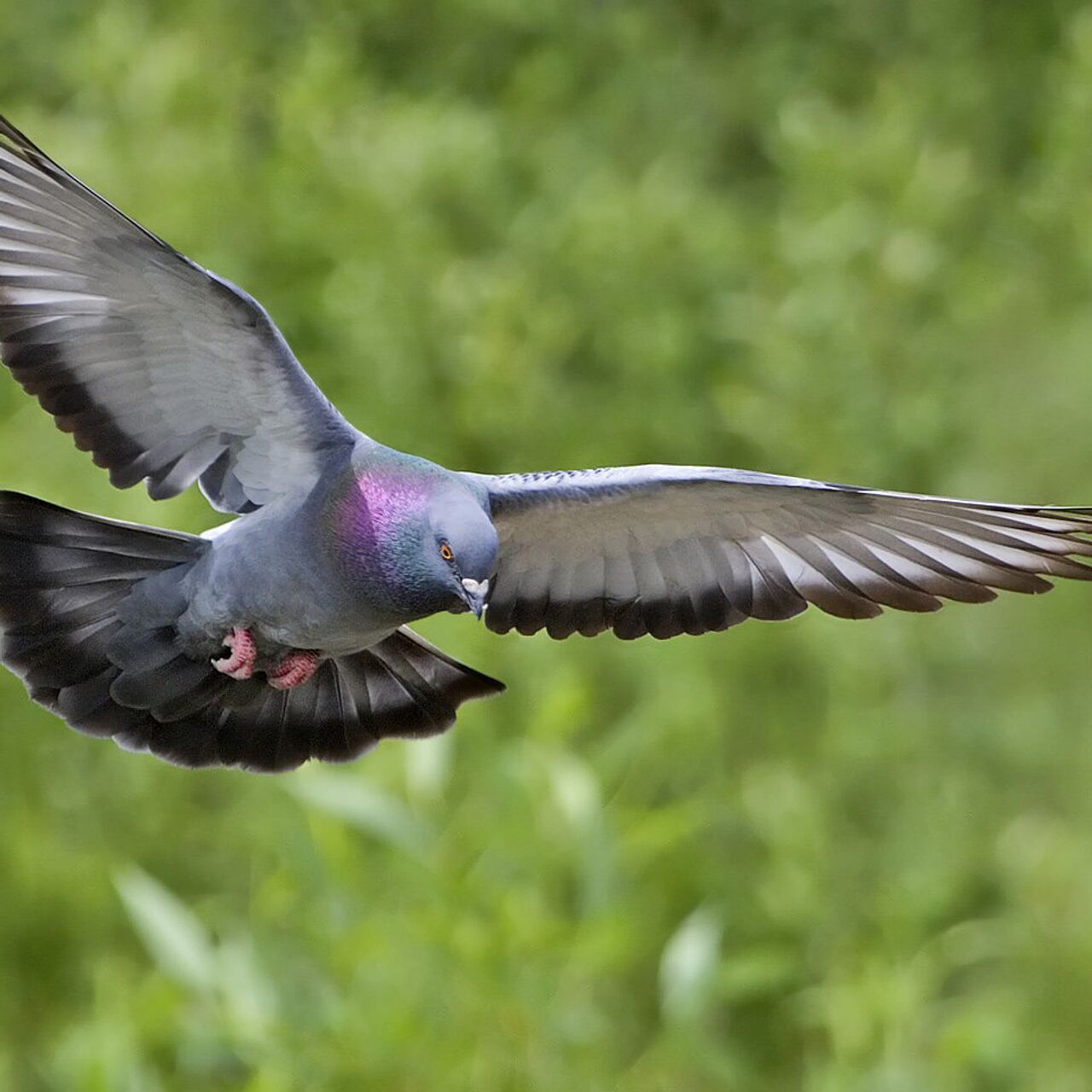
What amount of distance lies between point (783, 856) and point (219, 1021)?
1870mm

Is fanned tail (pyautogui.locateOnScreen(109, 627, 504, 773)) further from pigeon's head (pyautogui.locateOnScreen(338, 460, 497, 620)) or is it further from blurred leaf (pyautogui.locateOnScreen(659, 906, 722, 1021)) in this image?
blurred leaf (pyautogui.locateOnScreen(659, 906, 722, 1021))

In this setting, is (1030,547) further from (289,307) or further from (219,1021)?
(289,307)

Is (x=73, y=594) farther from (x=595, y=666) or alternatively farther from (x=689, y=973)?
(x=595, y=666)

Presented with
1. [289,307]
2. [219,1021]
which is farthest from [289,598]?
[289,307]

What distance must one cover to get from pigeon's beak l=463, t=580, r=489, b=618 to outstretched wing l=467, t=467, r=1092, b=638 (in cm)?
27

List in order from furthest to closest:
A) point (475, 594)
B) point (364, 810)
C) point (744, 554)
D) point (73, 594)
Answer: point (364, 810)
point (744, 554)
point (73, 594)
point (475, 594)

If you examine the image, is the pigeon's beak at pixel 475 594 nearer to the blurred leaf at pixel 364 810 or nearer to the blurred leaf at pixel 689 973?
the blurred leaf at pixel 364 810

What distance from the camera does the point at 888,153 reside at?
17.7 ft

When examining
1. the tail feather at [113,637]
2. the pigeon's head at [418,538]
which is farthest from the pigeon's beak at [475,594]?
the tail feather at [113,637]

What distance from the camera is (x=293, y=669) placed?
8.11 feet

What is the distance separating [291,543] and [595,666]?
3.07 m

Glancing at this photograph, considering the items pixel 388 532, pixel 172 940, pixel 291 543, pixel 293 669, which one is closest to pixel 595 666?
pixel 172 940

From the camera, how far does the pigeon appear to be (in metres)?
2.19

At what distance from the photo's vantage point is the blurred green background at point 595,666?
3.25 metres
